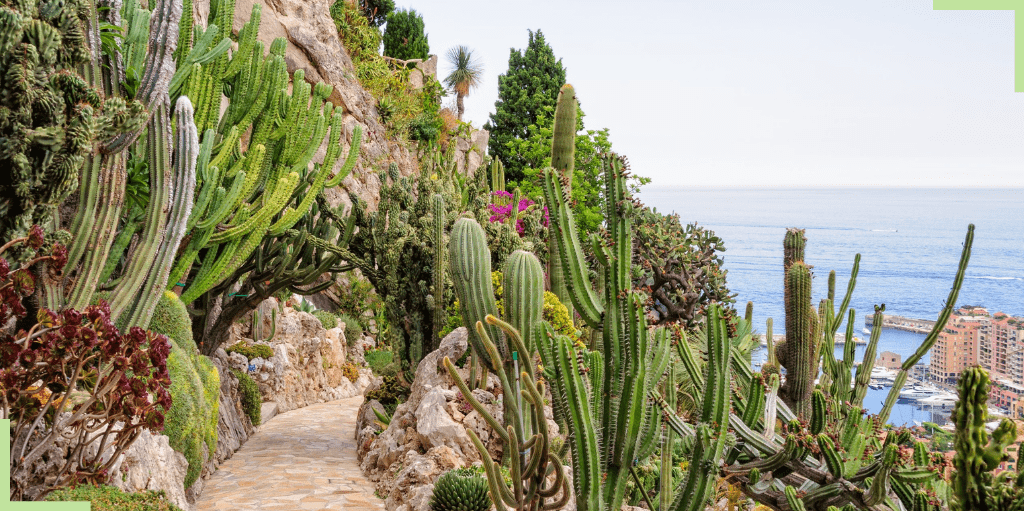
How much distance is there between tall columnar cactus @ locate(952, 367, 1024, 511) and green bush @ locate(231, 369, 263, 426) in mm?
9644

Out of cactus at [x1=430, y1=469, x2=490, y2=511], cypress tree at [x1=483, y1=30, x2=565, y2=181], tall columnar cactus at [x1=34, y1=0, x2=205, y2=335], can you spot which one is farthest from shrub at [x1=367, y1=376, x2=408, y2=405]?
cypress tree at [x1=483, y1=30, x2=565, y2=181]

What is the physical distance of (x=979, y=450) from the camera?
1757 mm

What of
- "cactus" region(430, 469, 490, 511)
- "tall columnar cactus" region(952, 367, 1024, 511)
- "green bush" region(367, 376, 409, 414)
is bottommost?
"green bush" region(367, 376, 409, 414)

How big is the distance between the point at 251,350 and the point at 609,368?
31.2 feet

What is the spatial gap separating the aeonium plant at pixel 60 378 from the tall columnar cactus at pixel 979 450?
372cm

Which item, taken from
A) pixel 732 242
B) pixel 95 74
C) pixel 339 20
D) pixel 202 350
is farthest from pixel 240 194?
pixel 732 242

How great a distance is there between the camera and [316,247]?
9.69 meters

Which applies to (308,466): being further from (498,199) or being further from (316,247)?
(498,199)

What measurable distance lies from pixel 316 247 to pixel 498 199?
3.38 meters

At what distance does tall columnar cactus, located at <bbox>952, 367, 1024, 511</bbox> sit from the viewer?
1737mm

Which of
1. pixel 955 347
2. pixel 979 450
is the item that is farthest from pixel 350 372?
pixel 979 450

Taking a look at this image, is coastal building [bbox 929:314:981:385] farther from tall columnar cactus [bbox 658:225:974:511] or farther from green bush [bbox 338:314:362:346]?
green bush [bbox 338:314:362:346]

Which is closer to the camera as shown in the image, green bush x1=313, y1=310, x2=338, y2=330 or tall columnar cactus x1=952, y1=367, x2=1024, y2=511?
tall columnar cactus x1=952, y1=367, x2=1024, y2=511

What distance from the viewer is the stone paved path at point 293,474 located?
6.69 metres
